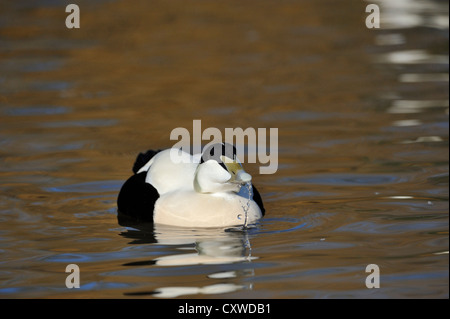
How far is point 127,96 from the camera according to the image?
11211 millimetres

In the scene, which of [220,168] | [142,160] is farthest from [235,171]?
[142,160]

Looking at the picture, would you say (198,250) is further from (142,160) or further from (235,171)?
(142,160)

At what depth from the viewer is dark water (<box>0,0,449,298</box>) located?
5.98m

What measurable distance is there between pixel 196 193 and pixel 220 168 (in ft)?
1.07

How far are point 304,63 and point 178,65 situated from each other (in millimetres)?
1590

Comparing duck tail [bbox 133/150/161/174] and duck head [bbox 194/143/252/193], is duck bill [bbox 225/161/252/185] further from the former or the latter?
duck tail [bbox 133/150/161/174]

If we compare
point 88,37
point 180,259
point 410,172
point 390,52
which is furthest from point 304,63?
point 180,259

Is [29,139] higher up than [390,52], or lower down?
lower down

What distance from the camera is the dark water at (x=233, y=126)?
598 cm

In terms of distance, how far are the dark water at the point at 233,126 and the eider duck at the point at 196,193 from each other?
15 centimetres

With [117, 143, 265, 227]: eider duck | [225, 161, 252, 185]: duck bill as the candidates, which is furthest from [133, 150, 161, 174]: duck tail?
[225, 161, 252, 185]: duck bill

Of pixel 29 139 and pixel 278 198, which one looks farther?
pixel 29 139
